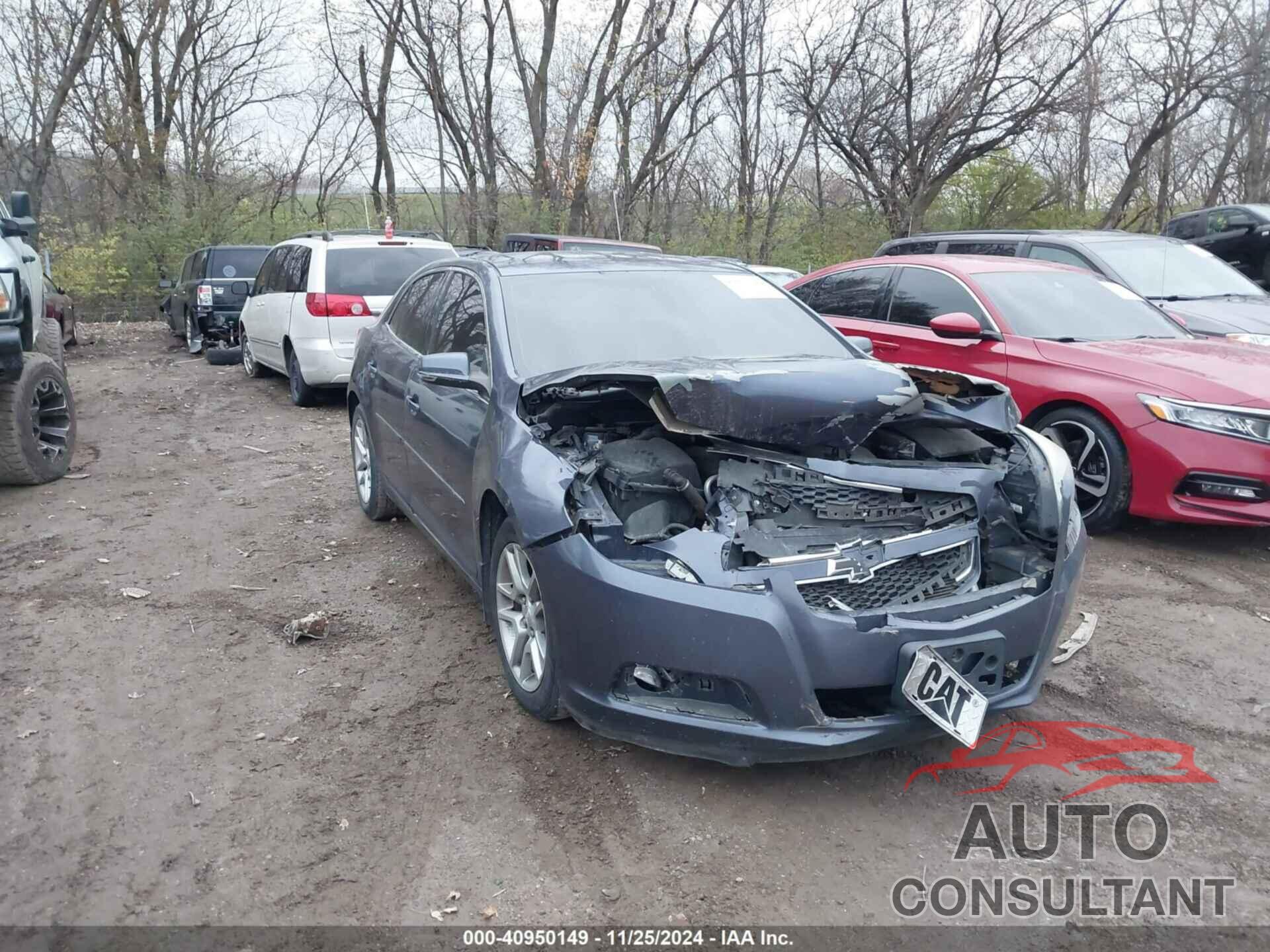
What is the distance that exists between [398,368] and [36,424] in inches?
139

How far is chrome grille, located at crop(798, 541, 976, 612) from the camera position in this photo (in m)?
2.95

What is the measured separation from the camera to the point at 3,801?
3.10 m

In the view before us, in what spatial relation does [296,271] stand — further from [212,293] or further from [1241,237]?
[1241,237]

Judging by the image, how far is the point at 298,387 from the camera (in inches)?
390

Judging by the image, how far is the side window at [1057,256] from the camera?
26.8 ft

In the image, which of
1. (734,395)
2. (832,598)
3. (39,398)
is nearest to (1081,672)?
(832,598)

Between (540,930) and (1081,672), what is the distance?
2579 mm

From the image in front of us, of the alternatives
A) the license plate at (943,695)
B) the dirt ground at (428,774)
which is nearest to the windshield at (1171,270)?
the dirt ground at (428,774)

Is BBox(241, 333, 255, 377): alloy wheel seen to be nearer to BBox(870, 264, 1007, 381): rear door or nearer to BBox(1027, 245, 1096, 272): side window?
BBox(870, 264, 1007, 381): rear door

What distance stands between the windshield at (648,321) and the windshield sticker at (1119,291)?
326 centimetres

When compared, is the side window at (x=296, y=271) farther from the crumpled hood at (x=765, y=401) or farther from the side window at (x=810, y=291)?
the crumpled hood at (x=765, y=401)

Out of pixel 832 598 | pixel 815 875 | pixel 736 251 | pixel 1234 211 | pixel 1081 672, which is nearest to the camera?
pixel 815 875

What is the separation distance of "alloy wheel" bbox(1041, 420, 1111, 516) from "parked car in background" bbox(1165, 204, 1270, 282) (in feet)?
29.6

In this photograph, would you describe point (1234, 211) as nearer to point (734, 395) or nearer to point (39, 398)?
point (734, 395)
